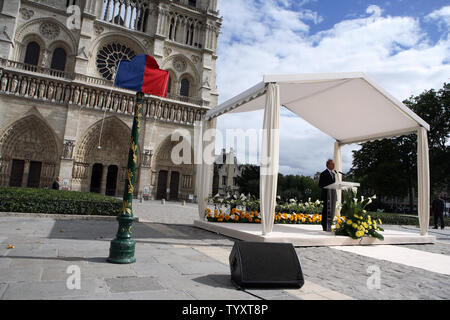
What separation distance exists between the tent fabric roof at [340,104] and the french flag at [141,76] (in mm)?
2633

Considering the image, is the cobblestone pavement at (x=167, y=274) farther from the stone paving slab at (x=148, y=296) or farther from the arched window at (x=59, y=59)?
the arched window at (x=59, y=59)

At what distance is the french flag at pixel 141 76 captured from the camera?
5.11 meters

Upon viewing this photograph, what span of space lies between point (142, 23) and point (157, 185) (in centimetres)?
1652

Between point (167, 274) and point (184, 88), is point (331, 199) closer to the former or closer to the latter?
point (167, 274)

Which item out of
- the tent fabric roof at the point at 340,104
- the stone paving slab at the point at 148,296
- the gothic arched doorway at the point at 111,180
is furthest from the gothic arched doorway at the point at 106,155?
the stone paving slab at the point at 148,296

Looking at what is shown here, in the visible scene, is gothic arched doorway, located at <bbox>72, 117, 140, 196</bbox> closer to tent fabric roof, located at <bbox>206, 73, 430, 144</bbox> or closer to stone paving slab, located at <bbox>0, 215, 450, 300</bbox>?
tent fabric roof, located at <bbox>206, 73, 430, 144</bbox>

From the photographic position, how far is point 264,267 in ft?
11.6

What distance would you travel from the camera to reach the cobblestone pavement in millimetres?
3168

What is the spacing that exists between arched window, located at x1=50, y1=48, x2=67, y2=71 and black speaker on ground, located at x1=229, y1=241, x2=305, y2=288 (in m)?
29.5

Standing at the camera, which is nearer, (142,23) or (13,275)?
(13,275)

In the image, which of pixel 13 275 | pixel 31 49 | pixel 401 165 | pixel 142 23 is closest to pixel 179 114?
pixel 142 23

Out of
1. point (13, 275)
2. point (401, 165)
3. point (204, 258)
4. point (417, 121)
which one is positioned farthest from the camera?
point (401, 165)

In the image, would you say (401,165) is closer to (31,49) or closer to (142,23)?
(142,23)

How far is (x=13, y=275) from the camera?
344cm
